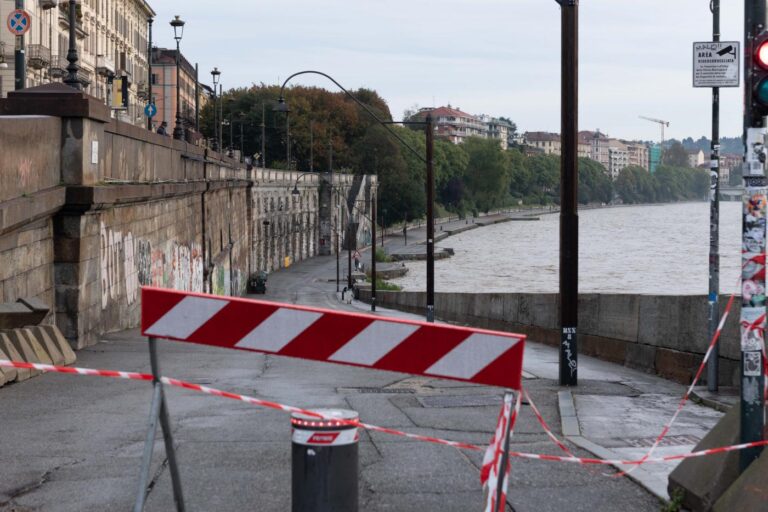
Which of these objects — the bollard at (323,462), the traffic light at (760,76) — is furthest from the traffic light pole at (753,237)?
the bollard at (323,462)

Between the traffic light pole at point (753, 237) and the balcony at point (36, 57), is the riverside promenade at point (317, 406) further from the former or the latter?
the balcony at point (36, 57)

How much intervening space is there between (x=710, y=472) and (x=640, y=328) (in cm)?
1019

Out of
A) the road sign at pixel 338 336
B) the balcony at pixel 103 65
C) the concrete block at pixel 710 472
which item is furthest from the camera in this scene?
the balcony at pixel 103 65

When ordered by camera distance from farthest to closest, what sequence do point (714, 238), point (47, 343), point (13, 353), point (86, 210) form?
point (86, 210) → point (47, 343) → point (714, 238) → point (13, 353)

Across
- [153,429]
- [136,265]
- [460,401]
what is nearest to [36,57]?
[136,265]

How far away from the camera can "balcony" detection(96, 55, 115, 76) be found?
3068 inches

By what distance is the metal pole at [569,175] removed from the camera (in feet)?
48.3

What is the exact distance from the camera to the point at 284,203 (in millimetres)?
95750

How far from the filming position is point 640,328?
17.5 meters

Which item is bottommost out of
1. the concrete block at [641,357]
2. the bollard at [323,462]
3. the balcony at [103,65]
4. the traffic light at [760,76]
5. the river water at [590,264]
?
the river water at [590,264]

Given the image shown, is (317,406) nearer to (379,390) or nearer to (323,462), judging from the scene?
(379,390)

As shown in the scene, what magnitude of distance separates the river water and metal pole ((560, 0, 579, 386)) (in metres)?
41.7

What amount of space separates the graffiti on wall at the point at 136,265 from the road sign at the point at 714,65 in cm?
1072

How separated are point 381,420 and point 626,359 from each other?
808 cm
